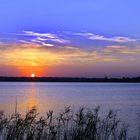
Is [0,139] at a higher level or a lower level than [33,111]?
lower

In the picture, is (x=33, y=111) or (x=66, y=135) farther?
(x=66, y=135)

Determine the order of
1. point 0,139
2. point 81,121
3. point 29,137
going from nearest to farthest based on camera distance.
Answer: point 29,137 → point 81,121 → point 0,139

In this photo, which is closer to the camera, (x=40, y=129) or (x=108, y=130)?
(x=40, y=129)

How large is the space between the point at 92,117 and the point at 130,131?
1074 cm

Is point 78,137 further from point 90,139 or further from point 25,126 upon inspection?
point 25,126

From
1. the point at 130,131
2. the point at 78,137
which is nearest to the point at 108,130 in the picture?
the point at 78,137

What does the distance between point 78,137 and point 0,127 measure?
189 cm

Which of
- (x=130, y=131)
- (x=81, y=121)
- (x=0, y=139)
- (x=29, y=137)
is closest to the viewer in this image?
(x=29, y=137)

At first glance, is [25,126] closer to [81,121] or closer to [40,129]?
[40,129]

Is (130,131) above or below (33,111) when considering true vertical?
Result: below

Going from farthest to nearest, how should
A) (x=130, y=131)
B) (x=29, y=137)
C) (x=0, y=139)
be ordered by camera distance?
(x=130, y=131), (x=0, y=139), (x=29, y=137)

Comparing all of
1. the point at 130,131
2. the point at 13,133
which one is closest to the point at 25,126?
the point at 13,133

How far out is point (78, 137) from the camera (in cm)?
995

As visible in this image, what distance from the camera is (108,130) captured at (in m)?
11.9
